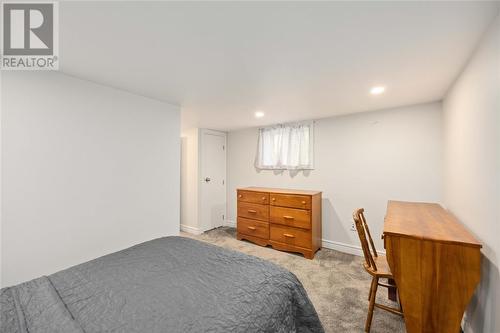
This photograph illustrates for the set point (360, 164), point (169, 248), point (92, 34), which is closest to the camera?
point (92, 34)

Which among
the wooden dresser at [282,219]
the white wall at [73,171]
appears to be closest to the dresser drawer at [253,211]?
the wooden dresser at [282,219]

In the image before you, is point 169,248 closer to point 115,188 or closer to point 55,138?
point 115,188

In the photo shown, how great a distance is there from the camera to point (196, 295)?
112cm

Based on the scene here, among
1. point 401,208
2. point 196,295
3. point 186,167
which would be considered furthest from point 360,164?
point 186,167

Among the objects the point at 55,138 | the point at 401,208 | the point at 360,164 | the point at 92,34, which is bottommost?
the point at 401,208

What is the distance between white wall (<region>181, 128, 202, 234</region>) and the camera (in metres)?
4.25

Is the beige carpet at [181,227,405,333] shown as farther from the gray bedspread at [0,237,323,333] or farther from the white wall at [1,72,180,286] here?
the white wall at [1,72,180,286]

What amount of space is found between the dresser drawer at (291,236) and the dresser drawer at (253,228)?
12 cm

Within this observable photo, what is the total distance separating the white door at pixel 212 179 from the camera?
4309 millimetres

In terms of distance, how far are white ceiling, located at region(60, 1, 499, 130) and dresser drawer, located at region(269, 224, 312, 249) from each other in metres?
1.97

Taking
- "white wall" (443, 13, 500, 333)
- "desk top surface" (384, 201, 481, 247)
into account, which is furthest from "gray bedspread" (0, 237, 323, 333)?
"white wall" (443, 13, 500, 333)

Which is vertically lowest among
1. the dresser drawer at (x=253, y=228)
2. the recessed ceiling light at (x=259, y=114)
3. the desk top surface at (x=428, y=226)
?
the dresser drawer at (x=253, y=228)

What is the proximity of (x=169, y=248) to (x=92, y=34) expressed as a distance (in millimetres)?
1586

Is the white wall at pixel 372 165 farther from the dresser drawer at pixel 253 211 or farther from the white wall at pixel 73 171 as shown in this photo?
the white wall at pixel 73 171
